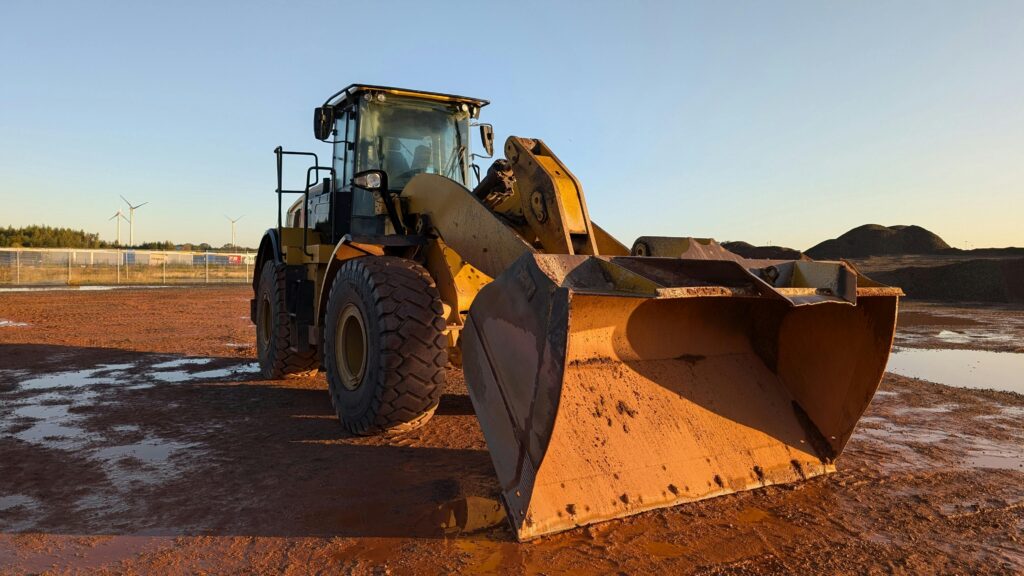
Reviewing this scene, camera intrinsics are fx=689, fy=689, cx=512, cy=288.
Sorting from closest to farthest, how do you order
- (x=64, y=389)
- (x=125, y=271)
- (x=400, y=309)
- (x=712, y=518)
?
(x=712, y=518) < (x=400, y=309) < (x=64, y=389) < (x=125, y=271)

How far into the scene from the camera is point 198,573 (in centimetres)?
284

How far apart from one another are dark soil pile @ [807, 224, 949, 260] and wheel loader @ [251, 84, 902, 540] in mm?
41675

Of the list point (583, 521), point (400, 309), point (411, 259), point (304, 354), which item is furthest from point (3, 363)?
point (583, 521)

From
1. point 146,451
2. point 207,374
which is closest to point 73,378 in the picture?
point 207,374

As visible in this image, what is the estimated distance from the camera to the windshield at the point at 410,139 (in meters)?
6.21

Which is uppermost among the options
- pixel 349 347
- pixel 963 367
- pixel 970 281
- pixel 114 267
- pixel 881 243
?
pixel 881 243

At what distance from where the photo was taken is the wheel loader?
313 cm

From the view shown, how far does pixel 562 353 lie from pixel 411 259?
2.79m

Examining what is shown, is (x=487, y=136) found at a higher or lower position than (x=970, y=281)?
higher

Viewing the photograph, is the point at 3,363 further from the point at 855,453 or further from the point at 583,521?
the point at 855,453

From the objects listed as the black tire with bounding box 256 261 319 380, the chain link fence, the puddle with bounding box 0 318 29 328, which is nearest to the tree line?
the chain link fence

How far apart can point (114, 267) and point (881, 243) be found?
44009 millimetres

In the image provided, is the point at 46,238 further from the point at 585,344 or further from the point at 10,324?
the point at 585,344

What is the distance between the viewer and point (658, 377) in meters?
3.98
